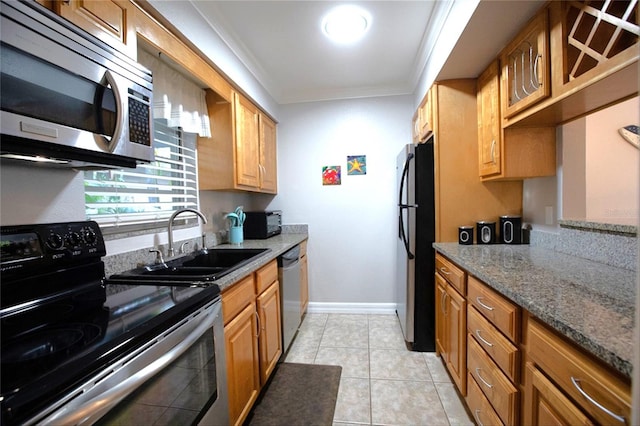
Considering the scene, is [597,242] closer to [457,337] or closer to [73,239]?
[457,337]

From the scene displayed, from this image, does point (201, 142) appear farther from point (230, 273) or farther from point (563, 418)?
point (563, 418)

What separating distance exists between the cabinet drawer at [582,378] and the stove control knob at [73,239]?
1.72 metres

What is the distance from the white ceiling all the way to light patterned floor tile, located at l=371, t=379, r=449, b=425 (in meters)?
2.20

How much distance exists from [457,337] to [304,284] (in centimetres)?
163

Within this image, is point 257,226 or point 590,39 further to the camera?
point 257,226

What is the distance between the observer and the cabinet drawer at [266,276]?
1675mm

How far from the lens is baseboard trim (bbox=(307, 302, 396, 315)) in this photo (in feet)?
10.0

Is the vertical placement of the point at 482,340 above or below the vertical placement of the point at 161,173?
below

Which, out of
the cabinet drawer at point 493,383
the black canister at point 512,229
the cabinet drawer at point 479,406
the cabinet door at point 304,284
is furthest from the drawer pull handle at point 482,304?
the cabinet door at point 304,284

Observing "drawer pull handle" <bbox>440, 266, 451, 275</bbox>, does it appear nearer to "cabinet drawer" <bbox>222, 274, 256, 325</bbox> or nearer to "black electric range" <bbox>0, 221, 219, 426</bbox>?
"cabinet drawer" <bbox>222, 274, 256, 325</bbox>

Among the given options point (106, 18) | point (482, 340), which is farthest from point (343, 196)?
point (106, 18)

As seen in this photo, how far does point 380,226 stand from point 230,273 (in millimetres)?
2040

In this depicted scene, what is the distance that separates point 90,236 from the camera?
1.15 metres

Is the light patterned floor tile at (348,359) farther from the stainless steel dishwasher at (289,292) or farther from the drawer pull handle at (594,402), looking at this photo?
the drawer pull handle at (594,402)
